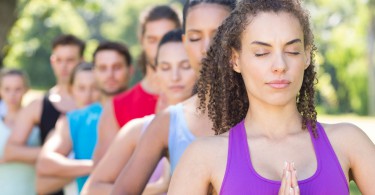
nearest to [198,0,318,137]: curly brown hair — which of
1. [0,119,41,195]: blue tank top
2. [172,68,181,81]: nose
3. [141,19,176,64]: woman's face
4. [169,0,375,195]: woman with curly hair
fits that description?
[169,0,375,195]: woman with curly hair

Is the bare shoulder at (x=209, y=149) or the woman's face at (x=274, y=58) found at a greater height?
the woman's face at (x=274, y=58)

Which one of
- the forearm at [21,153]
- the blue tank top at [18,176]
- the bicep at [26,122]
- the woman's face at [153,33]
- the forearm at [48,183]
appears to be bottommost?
the blue tank top at [18,176]

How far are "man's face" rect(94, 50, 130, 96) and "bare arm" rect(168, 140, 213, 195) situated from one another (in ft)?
11.3

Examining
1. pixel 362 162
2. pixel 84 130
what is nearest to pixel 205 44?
pixel 362 162

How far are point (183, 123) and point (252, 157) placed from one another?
809 millimetres

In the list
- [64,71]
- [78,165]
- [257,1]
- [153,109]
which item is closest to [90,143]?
[78,165]

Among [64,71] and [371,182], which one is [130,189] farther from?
[64,71]

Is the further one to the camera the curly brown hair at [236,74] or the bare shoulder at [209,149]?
the curly brown hair at [236,74]

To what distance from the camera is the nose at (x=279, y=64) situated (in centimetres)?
318

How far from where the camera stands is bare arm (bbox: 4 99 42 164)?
748 centimetres

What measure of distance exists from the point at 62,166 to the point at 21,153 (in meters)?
1.05

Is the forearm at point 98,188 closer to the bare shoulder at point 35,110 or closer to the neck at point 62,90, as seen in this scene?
Result: the bare shoulder at point 35,110

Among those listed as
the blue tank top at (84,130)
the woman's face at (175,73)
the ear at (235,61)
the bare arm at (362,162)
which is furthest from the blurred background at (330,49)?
the bare arm at (362,162)

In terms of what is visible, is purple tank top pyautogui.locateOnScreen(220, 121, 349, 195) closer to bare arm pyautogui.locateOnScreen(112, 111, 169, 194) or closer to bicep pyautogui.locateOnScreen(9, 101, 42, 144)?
bare arm pyautogui.locateOnScreen(112, 111, 169, 194)
